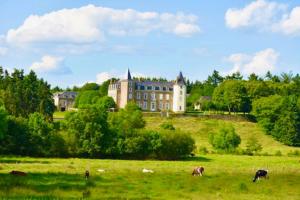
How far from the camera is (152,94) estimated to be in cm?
15350

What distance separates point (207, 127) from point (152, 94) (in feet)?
130

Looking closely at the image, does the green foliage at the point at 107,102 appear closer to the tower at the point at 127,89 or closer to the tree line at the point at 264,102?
the tower at the point at 127,89

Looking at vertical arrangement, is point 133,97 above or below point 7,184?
above

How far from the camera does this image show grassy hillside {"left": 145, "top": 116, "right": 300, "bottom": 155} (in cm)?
10694

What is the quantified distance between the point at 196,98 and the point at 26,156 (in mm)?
107952

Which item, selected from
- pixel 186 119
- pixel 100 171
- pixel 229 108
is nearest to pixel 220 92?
pixel 229 108

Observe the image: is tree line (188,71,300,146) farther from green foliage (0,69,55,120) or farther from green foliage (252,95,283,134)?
green foliage (0,69,55,120)

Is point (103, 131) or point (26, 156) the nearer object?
point (26, 156)

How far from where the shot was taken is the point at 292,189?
34.4 metres

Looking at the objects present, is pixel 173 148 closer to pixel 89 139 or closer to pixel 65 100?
pixel 89 139

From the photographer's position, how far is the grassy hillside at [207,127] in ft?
351

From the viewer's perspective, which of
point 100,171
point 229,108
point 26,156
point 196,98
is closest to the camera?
point 100,171

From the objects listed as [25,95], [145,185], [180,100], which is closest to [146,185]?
[145,185]

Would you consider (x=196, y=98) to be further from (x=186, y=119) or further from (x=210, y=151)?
(x=210, y=151)
